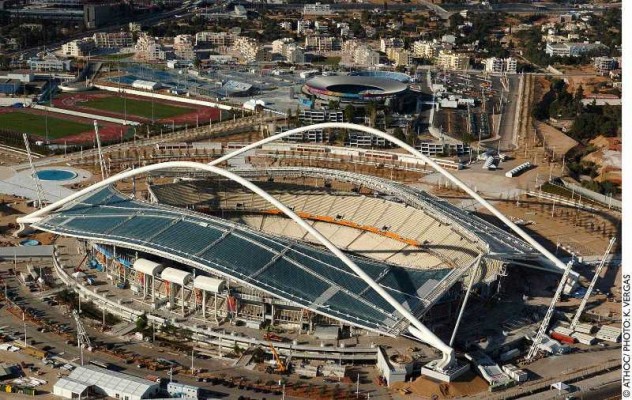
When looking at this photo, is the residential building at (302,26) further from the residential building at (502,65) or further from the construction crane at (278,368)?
the construction crane at (278,368)

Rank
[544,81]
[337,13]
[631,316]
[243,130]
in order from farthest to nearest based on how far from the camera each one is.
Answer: [337,13] < [544,81] < [243,130] < [631,316]

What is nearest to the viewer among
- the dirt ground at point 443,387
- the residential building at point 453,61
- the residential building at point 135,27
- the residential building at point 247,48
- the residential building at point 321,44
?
the dirt ground at point 443,387

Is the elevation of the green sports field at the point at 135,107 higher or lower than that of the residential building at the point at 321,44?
lower

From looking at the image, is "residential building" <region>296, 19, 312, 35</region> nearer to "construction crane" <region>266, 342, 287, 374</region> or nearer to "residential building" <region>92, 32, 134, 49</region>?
"residential building" <region>92, 32, 134, 49</region>

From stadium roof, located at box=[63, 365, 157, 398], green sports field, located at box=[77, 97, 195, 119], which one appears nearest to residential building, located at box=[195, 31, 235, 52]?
green sports field, located at box=[77, 97, 195, 119]

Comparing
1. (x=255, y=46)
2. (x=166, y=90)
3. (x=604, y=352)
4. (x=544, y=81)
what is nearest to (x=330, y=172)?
(x=604, y=352)

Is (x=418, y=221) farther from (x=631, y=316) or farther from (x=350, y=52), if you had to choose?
(x=350, y=52)

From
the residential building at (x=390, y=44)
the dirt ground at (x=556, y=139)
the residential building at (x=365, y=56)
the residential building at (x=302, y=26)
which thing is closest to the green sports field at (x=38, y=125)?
the dirt ground at (x=556, y=139)
